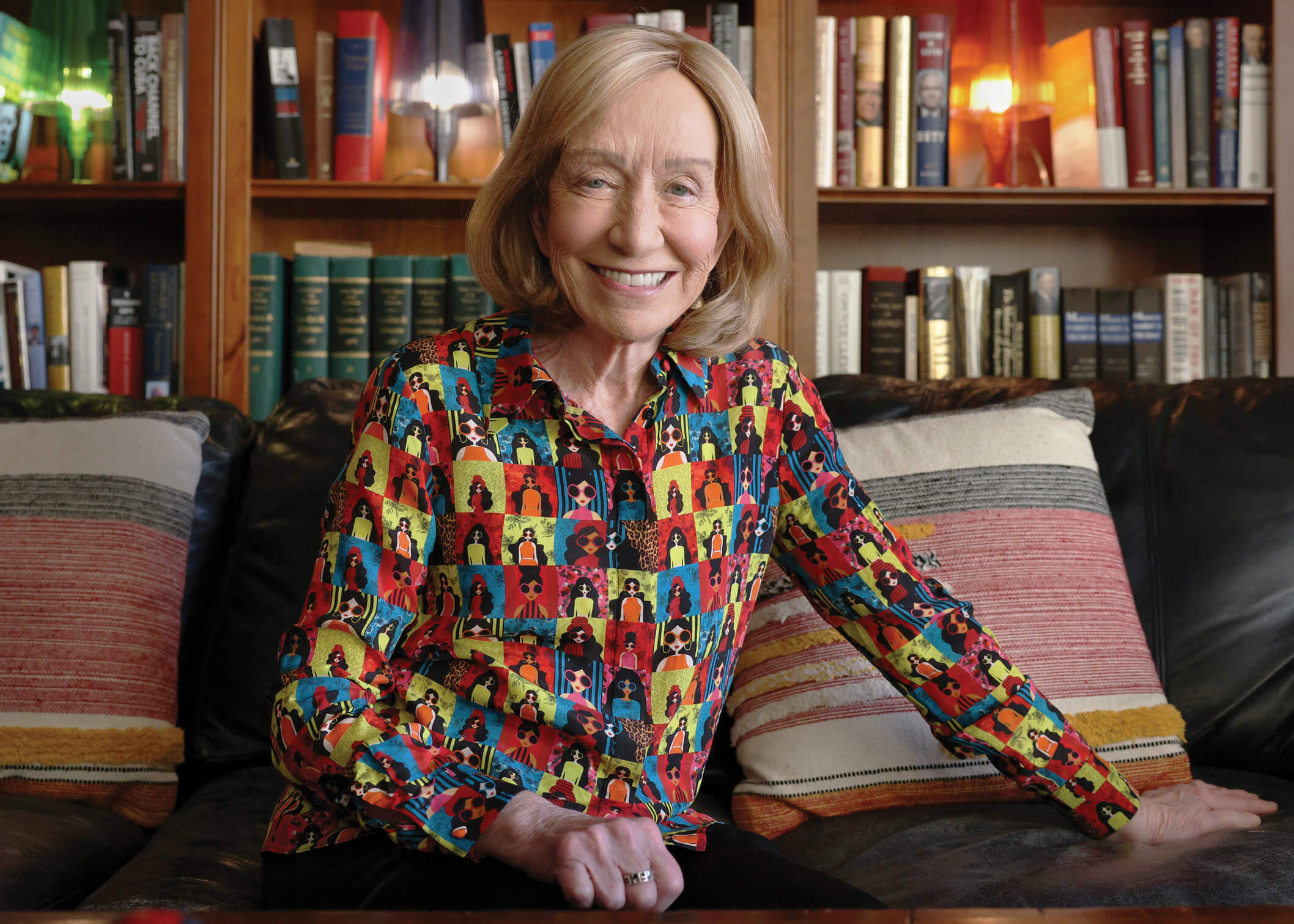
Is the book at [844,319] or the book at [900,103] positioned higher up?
the book at [900,103]

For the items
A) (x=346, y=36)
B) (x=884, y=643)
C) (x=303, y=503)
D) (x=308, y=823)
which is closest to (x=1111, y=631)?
(x=884, y=643)

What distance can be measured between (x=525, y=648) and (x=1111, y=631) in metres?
0.76

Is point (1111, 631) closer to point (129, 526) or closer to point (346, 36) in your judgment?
→ point (129, 526)

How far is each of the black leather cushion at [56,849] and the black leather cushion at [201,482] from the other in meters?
0.20

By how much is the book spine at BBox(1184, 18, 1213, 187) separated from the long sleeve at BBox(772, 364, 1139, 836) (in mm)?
1320

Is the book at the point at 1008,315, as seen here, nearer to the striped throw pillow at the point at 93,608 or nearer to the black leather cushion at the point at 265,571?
the black leather cushion at the point at 265,571

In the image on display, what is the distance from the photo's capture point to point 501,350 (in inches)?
40.8

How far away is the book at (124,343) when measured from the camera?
2.04m

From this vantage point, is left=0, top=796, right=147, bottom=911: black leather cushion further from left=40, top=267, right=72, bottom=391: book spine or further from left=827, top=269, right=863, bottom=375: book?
left=827, top=269, right=863, bottom=375: book

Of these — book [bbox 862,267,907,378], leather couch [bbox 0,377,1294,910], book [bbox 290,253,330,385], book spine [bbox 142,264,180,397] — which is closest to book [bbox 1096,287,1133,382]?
book [bbox 862,267,907,378]

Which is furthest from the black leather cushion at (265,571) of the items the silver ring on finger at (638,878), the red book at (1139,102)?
the red book at (1139,102)

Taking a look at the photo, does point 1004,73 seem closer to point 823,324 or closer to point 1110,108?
point 1110,108

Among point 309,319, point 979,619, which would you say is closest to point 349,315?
point 309,319

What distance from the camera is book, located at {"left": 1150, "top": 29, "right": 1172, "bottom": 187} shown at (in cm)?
204
